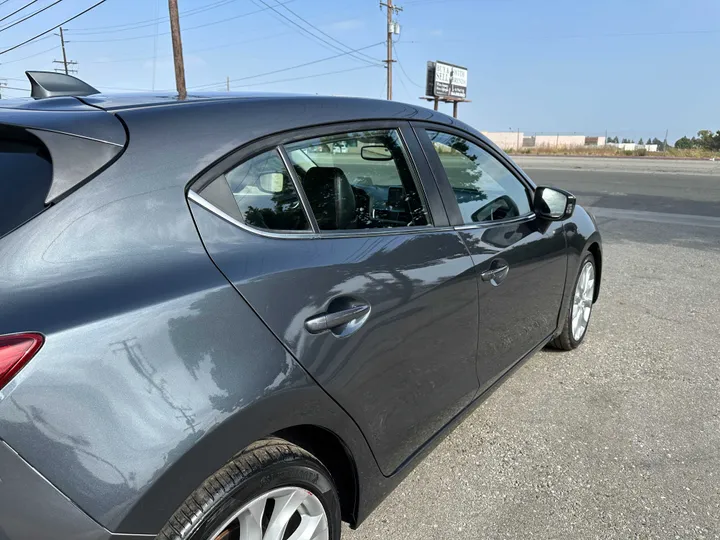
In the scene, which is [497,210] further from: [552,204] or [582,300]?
[582,300]

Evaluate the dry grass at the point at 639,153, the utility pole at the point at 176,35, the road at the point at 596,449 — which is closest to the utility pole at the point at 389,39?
the dry grass at the point at 639,153

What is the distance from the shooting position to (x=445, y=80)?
46531 mm

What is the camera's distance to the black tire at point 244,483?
1308mm

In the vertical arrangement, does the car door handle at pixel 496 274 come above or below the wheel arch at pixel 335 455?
above

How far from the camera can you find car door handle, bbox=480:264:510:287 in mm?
2404

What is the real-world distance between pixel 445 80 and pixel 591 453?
47.3m

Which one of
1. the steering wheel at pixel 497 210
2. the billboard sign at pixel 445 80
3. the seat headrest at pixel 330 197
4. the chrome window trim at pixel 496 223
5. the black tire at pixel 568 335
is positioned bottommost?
the black tire at pixel 568 335

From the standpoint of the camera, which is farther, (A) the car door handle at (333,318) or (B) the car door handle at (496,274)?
(B) the car door handle at (496,274)

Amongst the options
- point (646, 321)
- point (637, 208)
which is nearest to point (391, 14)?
point (637, 208)

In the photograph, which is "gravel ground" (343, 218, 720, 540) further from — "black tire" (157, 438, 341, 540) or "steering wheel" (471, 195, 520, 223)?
"steering wheel" (471, 195, 520, 223)

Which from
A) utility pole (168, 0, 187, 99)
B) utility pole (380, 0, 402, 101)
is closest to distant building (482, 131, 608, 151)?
utility pole (380, 0, 402, 101)

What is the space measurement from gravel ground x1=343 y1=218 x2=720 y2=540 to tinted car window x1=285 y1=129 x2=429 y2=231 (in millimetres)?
1266

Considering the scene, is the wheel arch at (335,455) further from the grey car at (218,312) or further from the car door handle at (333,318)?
the car door handle at (333,318)

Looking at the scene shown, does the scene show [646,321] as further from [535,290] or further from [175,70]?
[175,70]
